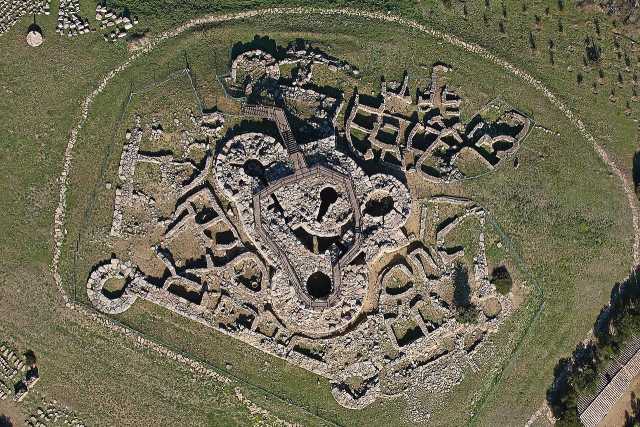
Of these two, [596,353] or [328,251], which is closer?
[328,251]

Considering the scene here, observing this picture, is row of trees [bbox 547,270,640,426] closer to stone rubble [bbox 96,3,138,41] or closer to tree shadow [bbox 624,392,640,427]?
tree shadow [bbox 624,392,640,427]

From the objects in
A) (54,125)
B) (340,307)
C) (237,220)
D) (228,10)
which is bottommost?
(340,307)

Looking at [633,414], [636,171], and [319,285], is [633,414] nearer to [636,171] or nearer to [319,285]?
[636,171]

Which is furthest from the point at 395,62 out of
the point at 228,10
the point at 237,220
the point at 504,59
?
the point at 237,220

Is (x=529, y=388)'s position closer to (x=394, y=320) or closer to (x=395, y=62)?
(x=394, y=320)

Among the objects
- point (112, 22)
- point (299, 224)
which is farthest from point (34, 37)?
point (299, 224)

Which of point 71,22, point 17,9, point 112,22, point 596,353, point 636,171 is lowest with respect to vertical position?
point 596,353

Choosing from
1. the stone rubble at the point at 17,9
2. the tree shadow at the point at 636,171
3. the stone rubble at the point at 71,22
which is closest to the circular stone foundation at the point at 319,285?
the tree shadow at the point at 636,171
